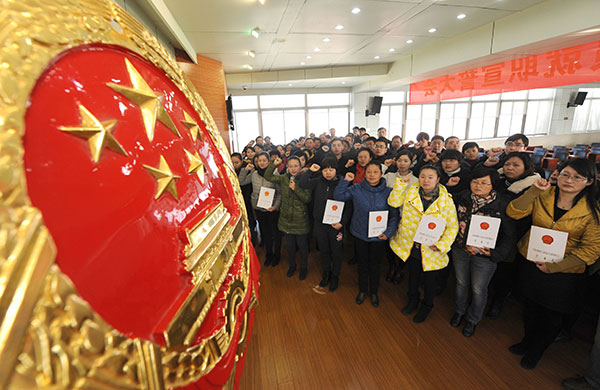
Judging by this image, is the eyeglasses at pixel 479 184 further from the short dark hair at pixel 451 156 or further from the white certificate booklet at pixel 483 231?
the short dark hair at pixel 451 156

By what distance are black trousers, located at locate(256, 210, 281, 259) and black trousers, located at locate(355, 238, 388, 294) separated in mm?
1268

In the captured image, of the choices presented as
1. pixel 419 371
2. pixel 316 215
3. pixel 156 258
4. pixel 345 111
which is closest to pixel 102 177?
pixel 156 258

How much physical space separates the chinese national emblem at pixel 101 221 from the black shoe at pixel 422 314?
2.39 meters

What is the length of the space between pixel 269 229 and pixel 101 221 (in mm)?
3303

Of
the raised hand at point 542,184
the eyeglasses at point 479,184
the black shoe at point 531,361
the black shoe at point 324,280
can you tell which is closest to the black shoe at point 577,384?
the black shoe at point 531,361

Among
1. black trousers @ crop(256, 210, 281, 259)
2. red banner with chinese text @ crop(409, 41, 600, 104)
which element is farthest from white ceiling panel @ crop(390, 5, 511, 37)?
black trousers @ crop(256, 210, 281, 259)

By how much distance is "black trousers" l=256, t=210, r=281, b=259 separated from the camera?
3523 mm

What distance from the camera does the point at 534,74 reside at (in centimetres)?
492

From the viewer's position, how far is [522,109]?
14.5m

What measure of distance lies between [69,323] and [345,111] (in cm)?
1557

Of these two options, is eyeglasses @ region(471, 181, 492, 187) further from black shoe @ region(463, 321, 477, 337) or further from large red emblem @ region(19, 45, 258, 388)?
large red emblem @ region(19, 45, 258, 388)

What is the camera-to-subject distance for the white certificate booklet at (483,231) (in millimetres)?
1996

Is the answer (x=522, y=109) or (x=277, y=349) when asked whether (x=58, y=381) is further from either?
(x=522, y=109)

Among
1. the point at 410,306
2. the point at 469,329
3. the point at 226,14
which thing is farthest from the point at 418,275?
the point at 226,14
